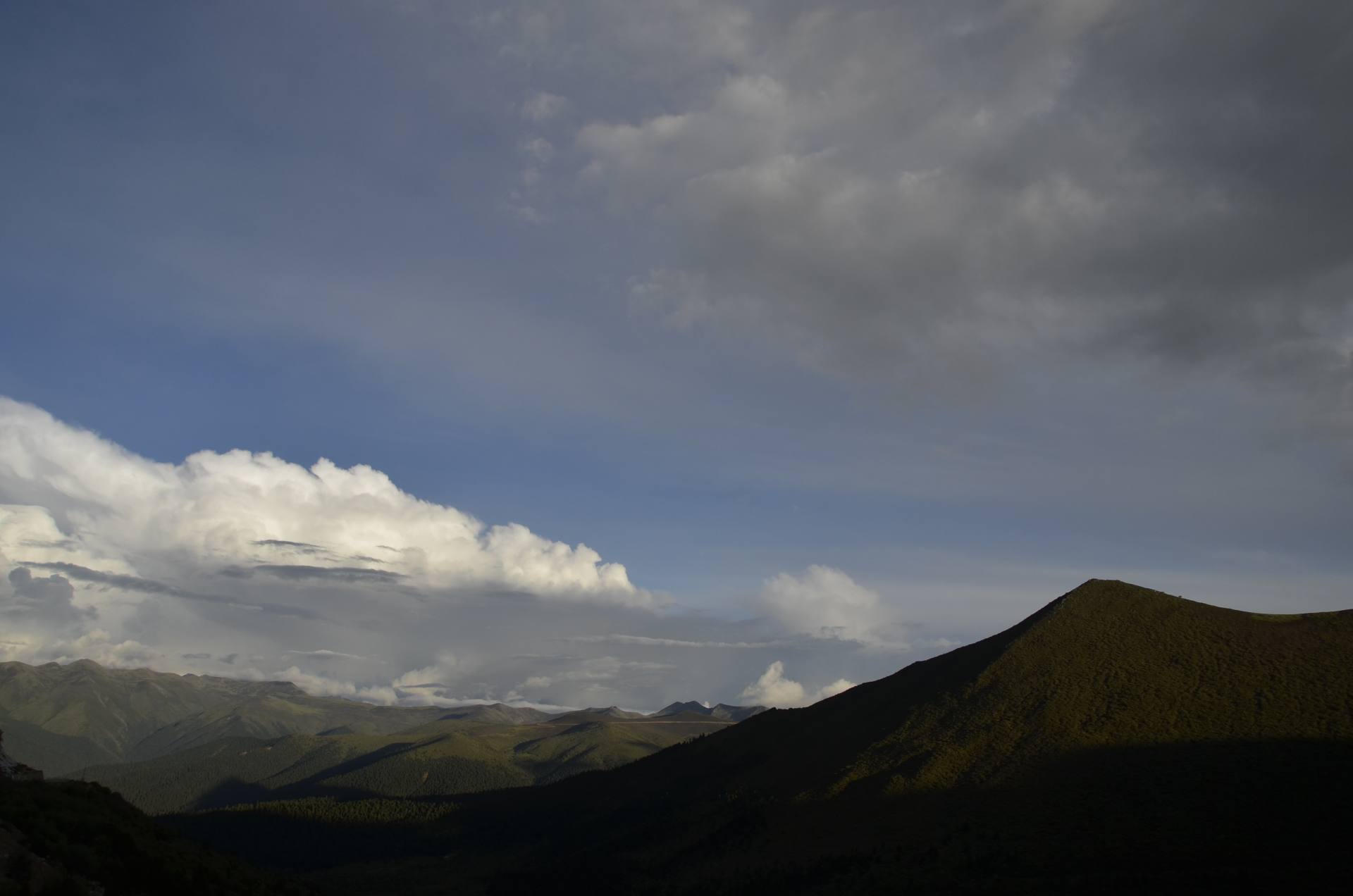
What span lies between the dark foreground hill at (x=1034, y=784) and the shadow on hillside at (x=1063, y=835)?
0.31 meters

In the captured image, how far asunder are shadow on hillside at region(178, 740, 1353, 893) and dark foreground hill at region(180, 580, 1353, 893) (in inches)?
12.1

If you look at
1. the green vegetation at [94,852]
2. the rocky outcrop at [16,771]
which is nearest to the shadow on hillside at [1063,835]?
the green vegetation at [94,852]

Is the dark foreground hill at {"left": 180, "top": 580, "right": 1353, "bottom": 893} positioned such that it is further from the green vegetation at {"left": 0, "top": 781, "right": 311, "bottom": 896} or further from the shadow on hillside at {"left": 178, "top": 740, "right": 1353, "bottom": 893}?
the green vegetation at {"left": 0, "top": 781, "right": 311, "bottom": 896}

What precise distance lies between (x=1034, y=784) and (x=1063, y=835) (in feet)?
56.2

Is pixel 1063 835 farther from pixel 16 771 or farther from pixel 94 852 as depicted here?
pixel 16 771

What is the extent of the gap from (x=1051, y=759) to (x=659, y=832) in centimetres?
7278

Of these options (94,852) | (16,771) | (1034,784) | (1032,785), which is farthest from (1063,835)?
(16,771)

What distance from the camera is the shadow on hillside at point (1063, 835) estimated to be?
65312 millimetres

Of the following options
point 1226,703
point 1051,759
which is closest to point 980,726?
point 1051,759

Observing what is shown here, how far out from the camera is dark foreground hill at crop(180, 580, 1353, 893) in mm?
71250

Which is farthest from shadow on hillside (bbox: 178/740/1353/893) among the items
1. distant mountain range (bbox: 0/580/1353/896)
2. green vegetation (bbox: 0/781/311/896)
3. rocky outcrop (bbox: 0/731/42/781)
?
rocky outcrop (bbox: 0/731/42/781)

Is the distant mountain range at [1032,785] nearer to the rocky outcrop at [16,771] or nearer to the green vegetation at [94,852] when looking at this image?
the green vegetation at [94,852]

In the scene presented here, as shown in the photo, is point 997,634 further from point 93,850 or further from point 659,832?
point 93,850

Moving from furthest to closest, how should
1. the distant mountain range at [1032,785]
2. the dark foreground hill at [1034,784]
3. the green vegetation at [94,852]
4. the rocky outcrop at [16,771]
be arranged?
the dark foreground hill at [1034,784]
the distant mountain range at [1032,785]
the rocky outcrop at [16,771]
the green vegetation at [94,852]
